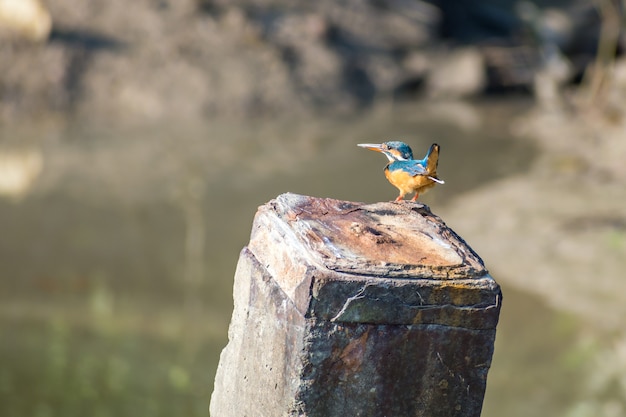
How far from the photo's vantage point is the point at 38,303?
595 cm

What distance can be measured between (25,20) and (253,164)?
4.14 m

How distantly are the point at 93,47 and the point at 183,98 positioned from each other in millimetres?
1437

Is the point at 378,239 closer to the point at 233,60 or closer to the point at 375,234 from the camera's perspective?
the point at 375,234

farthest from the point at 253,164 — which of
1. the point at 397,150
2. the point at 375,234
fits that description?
the point at 375,234

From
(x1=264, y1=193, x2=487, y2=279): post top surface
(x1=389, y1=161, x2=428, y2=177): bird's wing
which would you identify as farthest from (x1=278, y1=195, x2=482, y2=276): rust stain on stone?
(x1=389, y1=161, x2=428, y2=177): bird's wing

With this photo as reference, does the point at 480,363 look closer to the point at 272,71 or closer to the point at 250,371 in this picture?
the point at 250,371

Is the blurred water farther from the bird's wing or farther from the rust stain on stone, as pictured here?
the rust stain on stone

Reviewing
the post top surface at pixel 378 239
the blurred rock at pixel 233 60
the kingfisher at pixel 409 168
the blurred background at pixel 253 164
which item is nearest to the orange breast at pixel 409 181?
the kingfisher at pixel 409 168

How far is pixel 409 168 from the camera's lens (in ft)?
7.16

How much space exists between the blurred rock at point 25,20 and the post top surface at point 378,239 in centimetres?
1022

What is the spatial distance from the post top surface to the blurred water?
10.1 feet

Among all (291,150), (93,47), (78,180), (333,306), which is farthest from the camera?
(93,47)

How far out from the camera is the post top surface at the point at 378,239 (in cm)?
165

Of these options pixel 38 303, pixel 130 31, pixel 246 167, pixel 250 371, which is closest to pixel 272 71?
pixel 130 31
